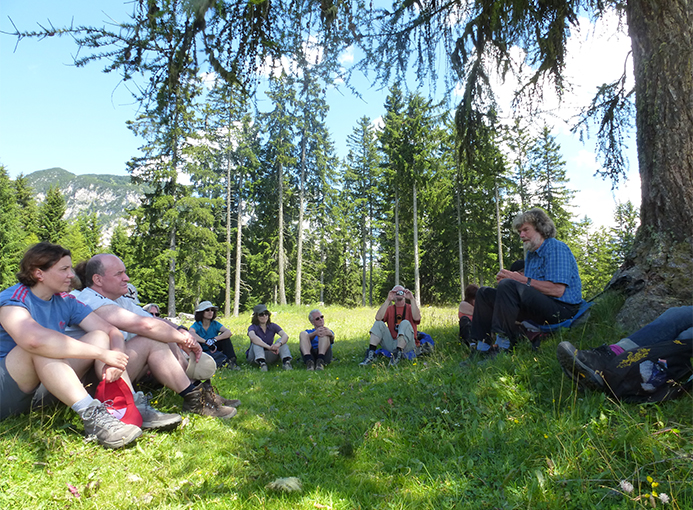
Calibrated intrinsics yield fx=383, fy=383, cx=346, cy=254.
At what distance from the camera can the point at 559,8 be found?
16.0 feet

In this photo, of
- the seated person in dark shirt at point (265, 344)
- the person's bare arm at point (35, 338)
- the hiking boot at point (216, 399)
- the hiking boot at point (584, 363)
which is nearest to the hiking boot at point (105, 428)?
the person's bare arm at point (35, 338)

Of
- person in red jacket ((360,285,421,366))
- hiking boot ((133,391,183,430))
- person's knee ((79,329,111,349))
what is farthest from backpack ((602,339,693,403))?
person's knee ((79,329,111,349))

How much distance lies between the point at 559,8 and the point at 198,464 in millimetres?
6286

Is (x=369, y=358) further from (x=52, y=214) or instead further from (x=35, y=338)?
(x=52, y=214)

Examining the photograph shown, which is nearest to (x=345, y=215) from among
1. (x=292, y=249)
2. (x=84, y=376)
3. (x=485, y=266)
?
(x=292, y=249)

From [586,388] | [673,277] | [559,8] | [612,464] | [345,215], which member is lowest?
[612,464]

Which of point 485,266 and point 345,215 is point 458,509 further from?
point 345,215

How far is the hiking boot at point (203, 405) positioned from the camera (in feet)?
11.0

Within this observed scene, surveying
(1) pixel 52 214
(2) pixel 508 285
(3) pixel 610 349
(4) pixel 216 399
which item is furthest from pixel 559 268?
(1) pixel 52 214

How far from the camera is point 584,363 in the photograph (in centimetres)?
280

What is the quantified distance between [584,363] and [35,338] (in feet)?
12.4

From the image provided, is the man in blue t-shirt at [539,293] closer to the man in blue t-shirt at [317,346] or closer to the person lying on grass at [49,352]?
the man in blue t-shirt at [317,346]

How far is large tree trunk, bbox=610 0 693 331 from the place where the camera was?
12.1 feet

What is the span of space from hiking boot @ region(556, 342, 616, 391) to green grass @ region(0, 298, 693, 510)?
0.30 ft
